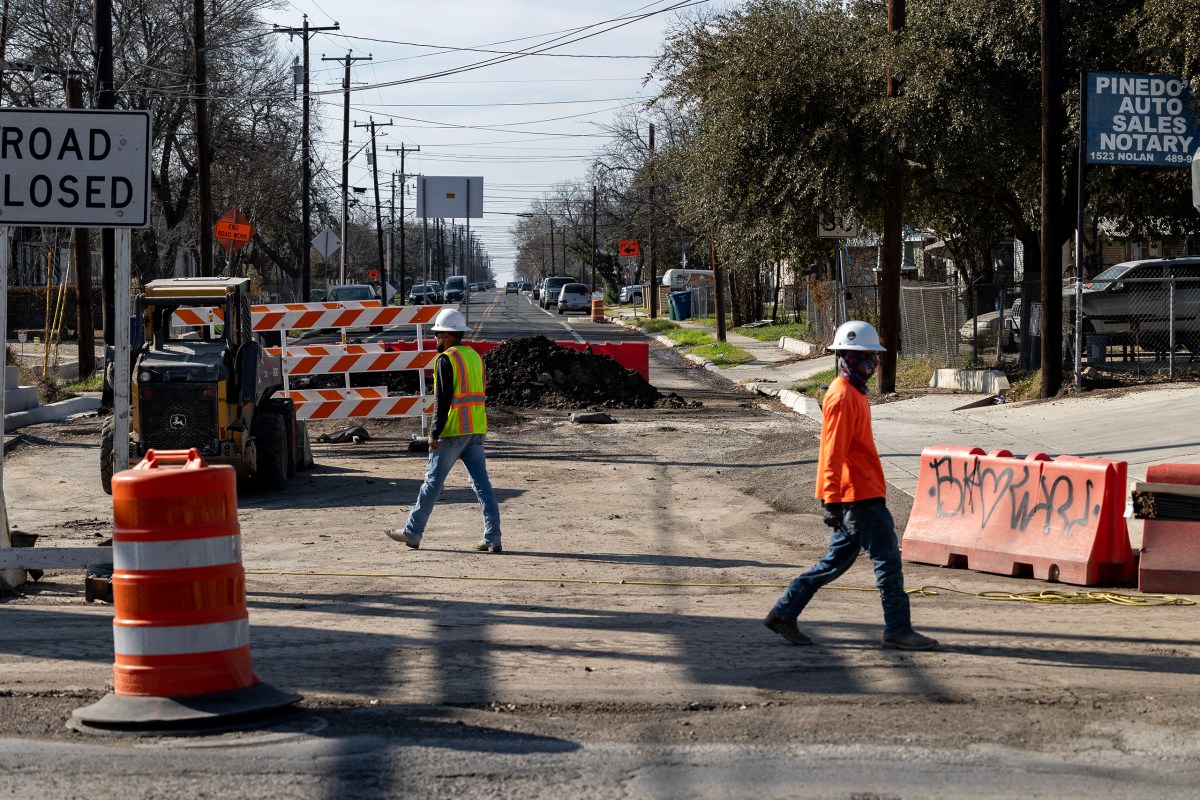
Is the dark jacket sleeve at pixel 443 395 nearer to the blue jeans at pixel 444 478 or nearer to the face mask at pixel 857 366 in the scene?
the blue jeans at pixel 444 478

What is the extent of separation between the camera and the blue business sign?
19469 mm

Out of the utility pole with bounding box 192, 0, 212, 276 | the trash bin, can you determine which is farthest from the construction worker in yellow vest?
the trash bin

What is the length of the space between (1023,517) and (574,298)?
64.3m

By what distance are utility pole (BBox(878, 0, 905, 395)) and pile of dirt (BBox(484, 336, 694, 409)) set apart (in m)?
3.58

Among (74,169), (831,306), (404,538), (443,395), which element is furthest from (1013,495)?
(831,306)

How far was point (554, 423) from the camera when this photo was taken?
2117cm

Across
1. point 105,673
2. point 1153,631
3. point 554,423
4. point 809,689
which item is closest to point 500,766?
point 809,689

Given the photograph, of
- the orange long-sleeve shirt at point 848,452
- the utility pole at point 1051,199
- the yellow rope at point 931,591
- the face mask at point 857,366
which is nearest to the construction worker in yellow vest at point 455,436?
the yellow rope at point 931,591

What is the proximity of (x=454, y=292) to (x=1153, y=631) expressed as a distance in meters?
85.3

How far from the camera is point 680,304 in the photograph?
197 ft

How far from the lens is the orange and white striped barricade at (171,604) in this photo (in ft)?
19.2

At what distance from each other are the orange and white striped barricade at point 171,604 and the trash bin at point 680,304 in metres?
53.9

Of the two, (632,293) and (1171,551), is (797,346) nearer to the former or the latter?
(1171,551)

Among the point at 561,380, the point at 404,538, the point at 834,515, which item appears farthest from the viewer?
the point at 561,380
